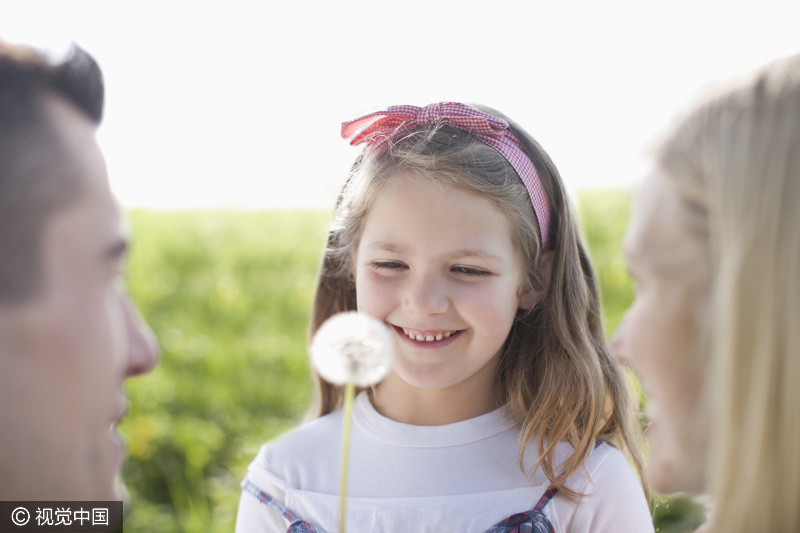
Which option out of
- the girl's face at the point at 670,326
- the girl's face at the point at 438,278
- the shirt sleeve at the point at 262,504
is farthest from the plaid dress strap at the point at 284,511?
the girl's face at the point at 670,326

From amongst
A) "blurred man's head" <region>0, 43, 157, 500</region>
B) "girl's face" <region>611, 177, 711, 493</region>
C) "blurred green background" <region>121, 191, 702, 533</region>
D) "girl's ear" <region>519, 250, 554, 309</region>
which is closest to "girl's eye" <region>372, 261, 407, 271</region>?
"girl's ear" <region>519, 250, 554, 309</region>

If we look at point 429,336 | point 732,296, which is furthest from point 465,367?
point 732,296

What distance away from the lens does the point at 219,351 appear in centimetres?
473

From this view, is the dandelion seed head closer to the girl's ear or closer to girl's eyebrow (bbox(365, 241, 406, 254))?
girl's eyebrow (bbox(365, 241, 406, 254))

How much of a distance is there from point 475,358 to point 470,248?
0.26 metres

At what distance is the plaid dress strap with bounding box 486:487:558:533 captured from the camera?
1575 mm

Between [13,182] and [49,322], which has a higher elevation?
[13,182]

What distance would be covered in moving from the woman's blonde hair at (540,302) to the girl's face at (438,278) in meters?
0.06

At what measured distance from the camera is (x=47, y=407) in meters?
1.00

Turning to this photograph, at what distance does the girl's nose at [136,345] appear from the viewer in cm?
114

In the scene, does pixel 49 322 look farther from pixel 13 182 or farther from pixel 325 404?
pixel 325 404

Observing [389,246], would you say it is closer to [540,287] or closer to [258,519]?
[540,287]

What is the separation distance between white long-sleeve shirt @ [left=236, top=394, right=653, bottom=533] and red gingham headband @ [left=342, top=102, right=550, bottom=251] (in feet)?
1.82

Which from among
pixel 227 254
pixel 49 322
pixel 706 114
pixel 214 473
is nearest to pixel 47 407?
pixel 49 322
